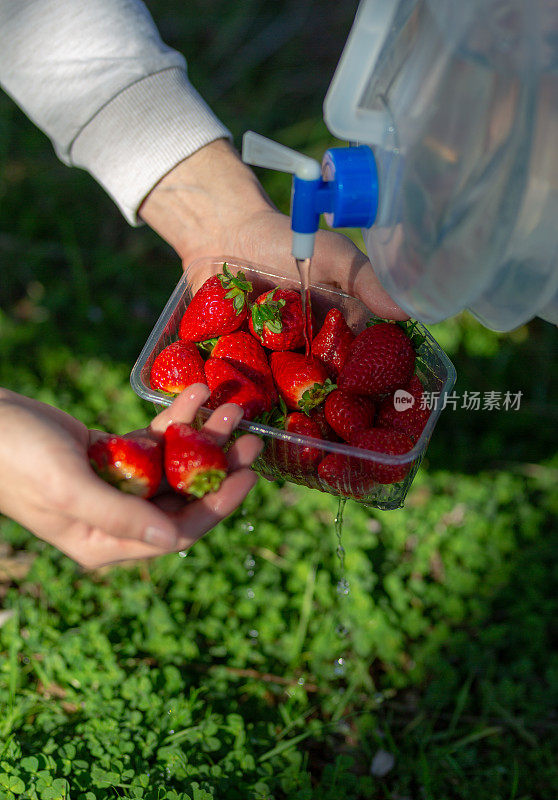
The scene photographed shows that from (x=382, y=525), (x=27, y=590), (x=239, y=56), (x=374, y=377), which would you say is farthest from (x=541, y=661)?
(x=239, y=56)

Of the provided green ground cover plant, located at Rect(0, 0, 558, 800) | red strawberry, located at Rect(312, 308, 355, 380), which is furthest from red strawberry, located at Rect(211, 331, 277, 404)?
green ground cover plant, located at Rect(0, 0, 558, 800)

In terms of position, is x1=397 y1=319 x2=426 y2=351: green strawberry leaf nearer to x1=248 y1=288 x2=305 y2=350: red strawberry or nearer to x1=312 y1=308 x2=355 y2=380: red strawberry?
x1=312 y1=308 x2=355 y2=380: red strawberry

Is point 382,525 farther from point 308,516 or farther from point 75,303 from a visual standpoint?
point 75,303

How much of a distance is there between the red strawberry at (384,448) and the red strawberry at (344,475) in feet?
0.07

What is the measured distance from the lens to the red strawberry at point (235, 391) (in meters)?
2.05

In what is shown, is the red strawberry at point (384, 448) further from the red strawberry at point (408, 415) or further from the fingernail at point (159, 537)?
the fingernail at point (159, 537)

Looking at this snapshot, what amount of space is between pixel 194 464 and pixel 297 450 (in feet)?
1.15

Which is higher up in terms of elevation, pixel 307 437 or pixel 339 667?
pixel 307 437

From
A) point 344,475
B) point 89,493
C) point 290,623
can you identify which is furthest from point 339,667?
point 89,493

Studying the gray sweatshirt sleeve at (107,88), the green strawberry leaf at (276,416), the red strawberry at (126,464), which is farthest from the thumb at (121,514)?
the gray sweatshirt sleeve at (107,88)

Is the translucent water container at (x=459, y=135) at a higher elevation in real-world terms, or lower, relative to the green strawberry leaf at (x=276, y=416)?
Result: higher

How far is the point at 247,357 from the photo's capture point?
220 centimetres

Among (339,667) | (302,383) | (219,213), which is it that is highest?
(219,213)

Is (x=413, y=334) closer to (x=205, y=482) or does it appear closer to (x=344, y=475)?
(x=344, y=475)
